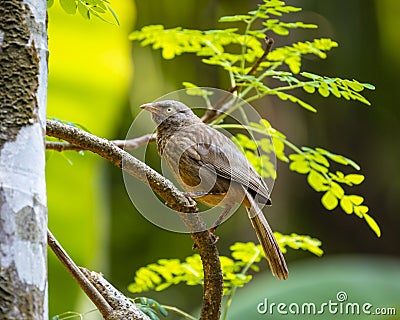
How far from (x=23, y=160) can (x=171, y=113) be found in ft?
3.83

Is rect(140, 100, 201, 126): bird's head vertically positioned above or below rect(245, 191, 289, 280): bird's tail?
above

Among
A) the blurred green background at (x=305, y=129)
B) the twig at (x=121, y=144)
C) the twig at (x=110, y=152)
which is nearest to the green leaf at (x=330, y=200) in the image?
the twig at (x=121, y=144)

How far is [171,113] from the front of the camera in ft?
7.23

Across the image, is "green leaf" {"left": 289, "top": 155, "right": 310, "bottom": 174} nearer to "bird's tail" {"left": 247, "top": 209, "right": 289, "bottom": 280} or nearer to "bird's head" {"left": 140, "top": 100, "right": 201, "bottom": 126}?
"bird's tail" {"left": 247, "top": 209, "right": 289, "bottom": 280}

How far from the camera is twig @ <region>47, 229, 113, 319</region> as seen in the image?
4.48 ft

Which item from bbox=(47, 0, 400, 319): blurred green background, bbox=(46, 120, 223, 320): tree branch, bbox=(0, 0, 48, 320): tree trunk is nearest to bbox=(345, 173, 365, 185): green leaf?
bbox=(46, 120, 223, 320): tree branch

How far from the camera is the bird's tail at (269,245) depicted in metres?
1.88

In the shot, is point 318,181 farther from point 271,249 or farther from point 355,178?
point 271,249

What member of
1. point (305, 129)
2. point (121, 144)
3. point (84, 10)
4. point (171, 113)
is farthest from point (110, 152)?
point (305, 129)

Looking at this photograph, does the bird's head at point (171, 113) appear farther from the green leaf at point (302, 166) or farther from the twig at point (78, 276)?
the twig at point (78, 276)

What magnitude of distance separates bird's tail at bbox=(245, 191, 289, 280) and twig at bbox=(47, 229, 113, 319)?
59 centimetres

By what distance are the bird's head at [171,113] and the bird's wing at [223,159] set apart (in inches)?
5.0

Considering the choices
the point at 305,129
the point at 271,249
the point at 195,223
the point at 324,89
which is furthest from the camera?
the point at 305,129

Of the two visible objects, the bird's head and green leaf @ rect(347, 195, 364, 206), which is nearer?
green leaf @ rect(347, 195, 364, 206)
